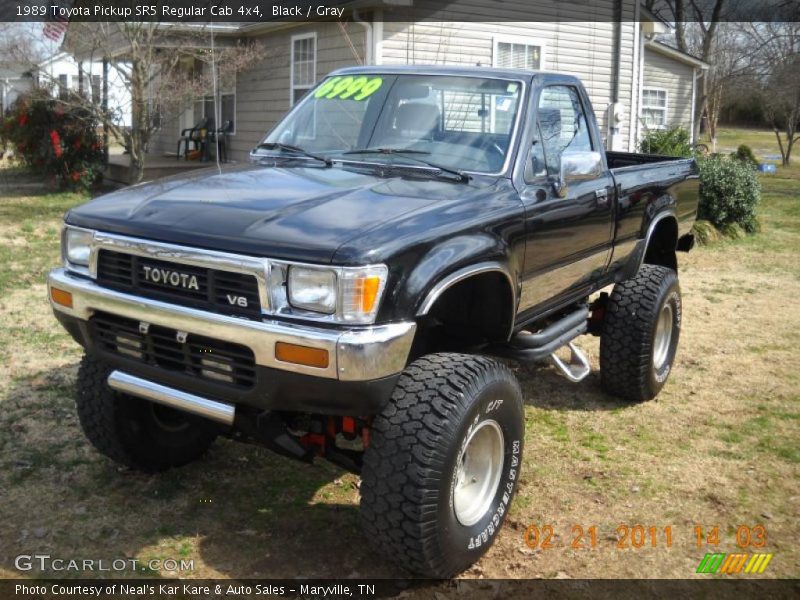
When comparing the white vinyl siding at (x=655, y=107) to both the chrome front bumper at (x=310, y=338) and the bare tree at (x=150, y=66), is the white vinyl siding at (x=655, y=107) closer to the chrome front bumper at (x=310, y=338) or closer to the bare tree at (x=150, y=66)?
the bare tree at (x=150, y=66)

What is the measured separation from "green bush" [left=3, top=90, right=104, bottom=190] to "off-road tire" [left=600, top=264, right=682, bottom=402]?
39.4 ft

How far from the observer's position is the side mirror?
4.20 metres

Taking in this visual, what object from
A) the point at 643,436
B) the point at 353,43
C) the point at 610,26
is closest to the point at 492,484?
the point at 643,436

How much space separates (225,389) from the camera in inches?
126

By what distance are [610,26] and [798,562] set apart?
47.3ft

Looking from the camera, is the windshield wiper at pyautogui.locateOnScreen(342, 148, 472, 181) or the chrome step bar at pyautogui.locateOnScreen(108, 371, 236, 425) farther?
the windshield wiper at pyautogui.locateOnScreen(342, 148, 472, 181)

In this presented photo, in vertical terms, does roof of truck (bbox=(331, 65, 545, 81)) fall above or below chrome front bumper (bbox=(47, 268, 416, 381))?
above

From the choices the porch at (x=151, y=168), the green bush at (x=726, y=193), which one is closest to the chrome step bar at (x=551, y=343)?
the green bush at (x=726, y=193)

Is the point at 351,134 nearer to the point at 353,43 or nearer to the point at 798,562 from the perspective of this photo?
the point at 798,562

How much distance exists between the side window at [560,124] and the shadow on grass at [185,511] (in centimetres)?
203

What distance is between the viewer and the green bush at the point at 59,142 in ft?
49.2

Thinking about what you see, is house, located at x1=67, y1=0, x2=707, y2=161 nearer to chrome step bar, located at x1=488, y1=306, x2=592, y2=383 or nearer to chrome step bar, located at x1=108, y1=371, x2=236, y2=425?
chrome step bar, located at x1=488, y1=306, x2=592, y2=383
